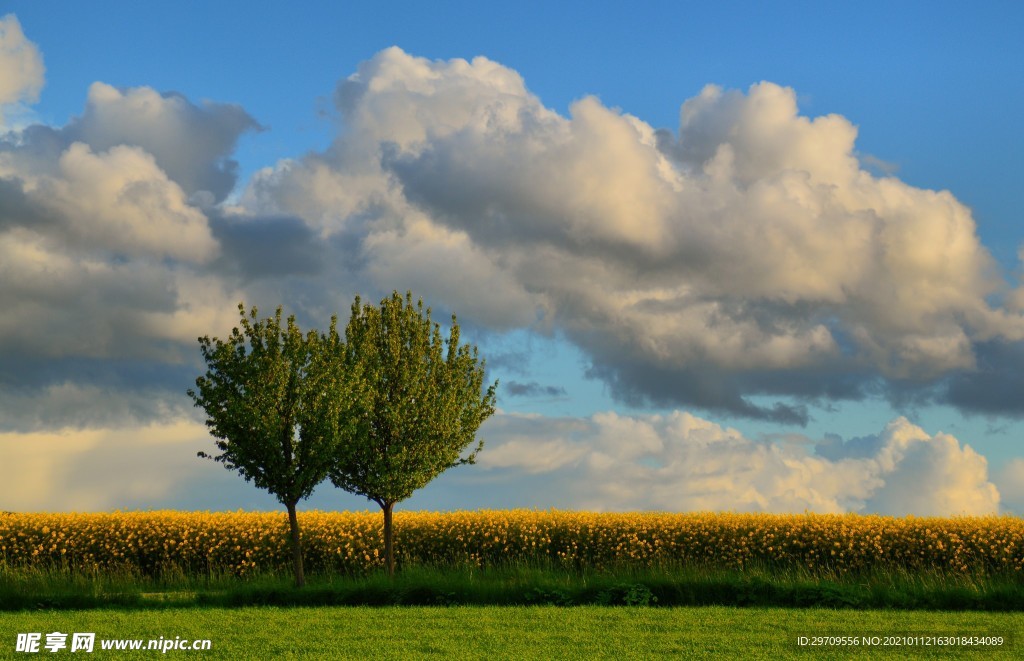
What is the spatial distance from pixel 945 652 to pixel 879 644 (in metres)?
0.99

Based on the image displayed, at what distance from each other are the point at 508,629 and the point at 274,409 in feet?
28.6

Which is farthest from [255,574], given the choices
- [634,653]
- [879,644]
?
[879,644]

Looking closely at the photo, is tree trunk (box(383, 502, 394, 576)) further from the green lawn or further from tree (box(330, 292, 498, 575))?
the green lawn

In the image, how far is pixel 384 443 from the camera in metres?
24.7

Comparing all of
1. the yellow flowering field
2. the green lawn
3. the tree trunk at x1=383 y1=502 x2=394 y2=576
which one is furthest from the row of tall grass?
the yellow flowering field

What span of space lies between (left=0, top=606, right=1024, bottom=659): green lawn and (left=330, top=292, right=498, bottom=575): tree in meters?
5.53

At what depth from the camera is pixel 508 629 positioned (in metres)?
16.1

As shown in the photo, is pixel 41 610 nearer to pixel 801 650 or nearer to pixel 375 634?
pixel 375 634

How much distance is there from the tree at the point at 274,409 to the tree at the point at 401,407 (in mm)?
1223

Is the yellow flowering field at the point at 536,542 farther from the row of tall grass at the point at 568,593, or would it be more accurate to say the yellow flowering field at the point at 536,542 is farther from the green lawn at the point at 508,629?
the green lawn at the point at 508,629

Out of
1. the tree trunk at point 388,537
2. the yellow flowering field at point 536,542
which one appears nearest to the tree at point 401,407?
the tree trunk at point 388,537

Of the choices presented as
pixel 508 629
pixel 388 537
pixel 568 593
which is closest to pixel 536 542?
pixel 388 537

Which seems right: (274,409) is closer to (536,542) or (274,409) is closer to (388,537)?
(388,537)

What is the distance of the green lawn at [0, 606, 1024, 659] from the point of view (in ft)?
47.0
